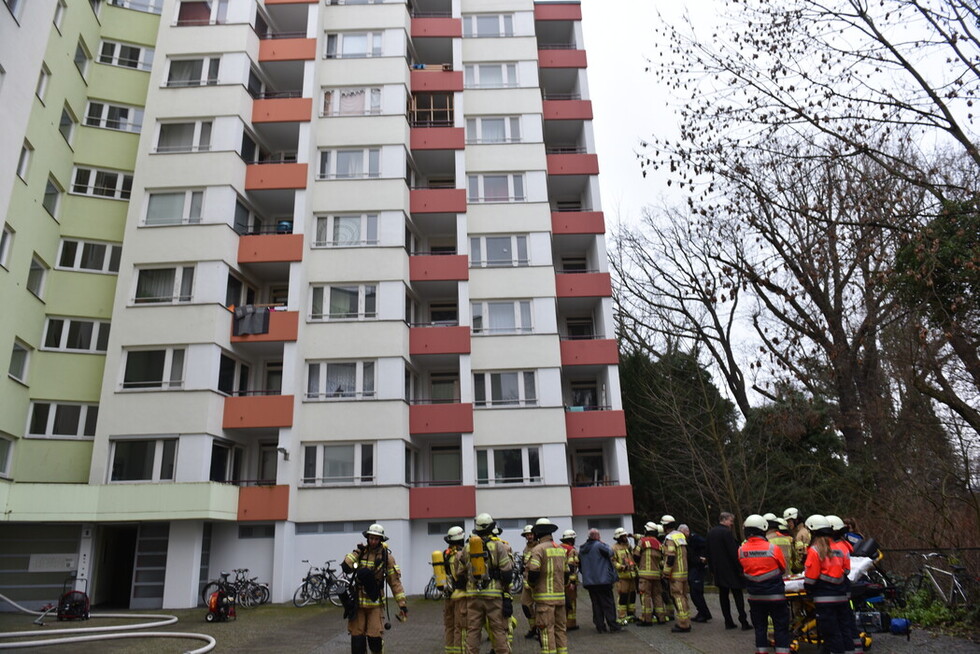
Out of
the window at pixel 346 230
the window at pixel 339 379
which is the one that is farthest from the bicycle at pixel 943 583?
the window at pixel 346 230

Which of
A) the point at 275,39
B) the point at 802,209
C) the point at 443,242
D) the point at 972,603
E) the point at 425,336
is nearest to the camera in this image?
the point at 802,209

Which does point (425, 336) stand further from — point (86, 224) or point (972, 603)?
point (972, 603)

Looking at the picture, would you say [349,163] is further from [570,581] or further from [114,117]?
[570,581]

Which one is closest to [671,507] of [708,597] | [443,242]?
[708,597]

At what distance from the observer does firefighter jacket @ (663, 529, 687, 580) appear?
14.8 meters

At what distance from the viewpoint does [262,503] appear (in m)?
24.8

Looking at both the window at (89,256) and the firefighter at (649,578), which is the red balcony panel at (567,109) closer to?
the window at (89,256)

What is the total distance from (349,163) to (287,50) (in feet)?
18.5

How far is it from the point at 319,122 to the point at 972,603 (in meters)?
28.3

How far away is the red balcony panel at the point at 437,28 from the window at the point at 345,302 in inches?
553

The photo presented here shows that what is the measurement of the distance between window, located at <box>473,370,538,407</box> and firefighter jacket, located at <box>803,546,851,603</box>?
1860 cm

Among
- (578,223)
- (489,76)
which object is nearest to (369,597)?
(578,223)

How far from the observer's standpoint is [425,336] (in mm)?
29188

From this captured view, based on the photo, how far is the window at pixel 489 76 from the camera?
3500cm
